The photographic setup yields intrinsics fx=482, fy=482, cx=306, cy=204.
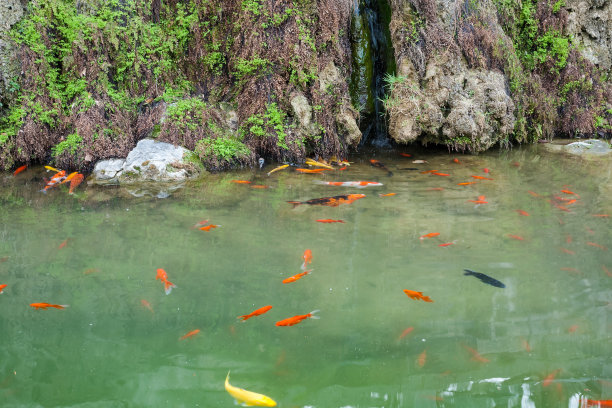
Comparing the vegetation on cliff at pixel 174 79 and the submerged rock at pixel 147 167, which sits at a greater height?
the vegetation on cliff at pixel 174 79

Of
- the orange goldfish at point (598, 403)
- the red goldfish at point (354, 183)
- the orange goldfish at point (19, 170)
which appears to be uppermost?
the orange goldfish at point (19, 170)

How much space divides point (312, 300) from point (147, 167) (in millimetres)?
4108

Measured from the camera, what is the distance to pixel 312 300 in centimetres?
356

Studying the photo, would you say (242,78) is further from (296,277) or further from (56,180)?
(296,277)

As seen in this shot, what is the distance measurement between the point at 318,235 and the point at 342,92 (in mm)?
3878

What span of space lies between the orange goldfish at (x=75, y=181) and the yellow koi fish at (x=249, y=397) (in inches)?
182

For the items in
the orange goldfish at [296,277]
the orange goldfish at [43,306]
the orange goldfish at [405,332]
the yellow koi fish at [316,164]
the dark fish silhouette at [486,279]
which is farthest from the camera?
the yellow koi fish at [316,164]

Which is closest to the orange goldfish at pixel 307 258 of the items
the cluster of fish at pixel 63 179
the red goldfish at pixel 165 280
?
the red goldfish at pixel 165 280

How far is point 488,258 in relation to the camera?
4160 millimetres

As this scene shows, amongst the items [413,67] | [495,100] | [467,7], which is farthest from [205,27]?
[495,100]

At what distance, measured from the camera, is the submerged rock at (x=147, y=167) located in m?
6.71

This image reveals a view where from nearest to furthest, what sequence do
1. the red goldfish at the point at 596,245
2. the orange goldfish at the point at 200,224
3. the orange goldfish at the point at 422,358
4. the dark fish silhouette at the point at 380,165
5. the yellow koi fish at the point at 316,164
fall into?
1. the orange goldfish at the point at 422,358
2. the red goldfish at the point at 596,245
3. the orange goldfish at the point at 200,224
4. the dark fish silhouette at the point at 380,165
5. the yellow koi fish at the point at 316,164

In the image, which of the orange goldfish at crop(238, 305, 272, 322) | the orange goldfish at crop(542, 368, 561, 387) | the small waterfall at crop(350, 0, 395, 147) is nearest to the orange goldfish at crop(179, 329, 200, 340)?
the orange goldfish at crop(238, 305, 272, 322)

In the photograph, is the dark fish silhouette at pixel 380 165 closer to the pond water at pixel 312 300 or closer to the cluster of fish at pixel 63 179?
the pond water at pixel 312 300
